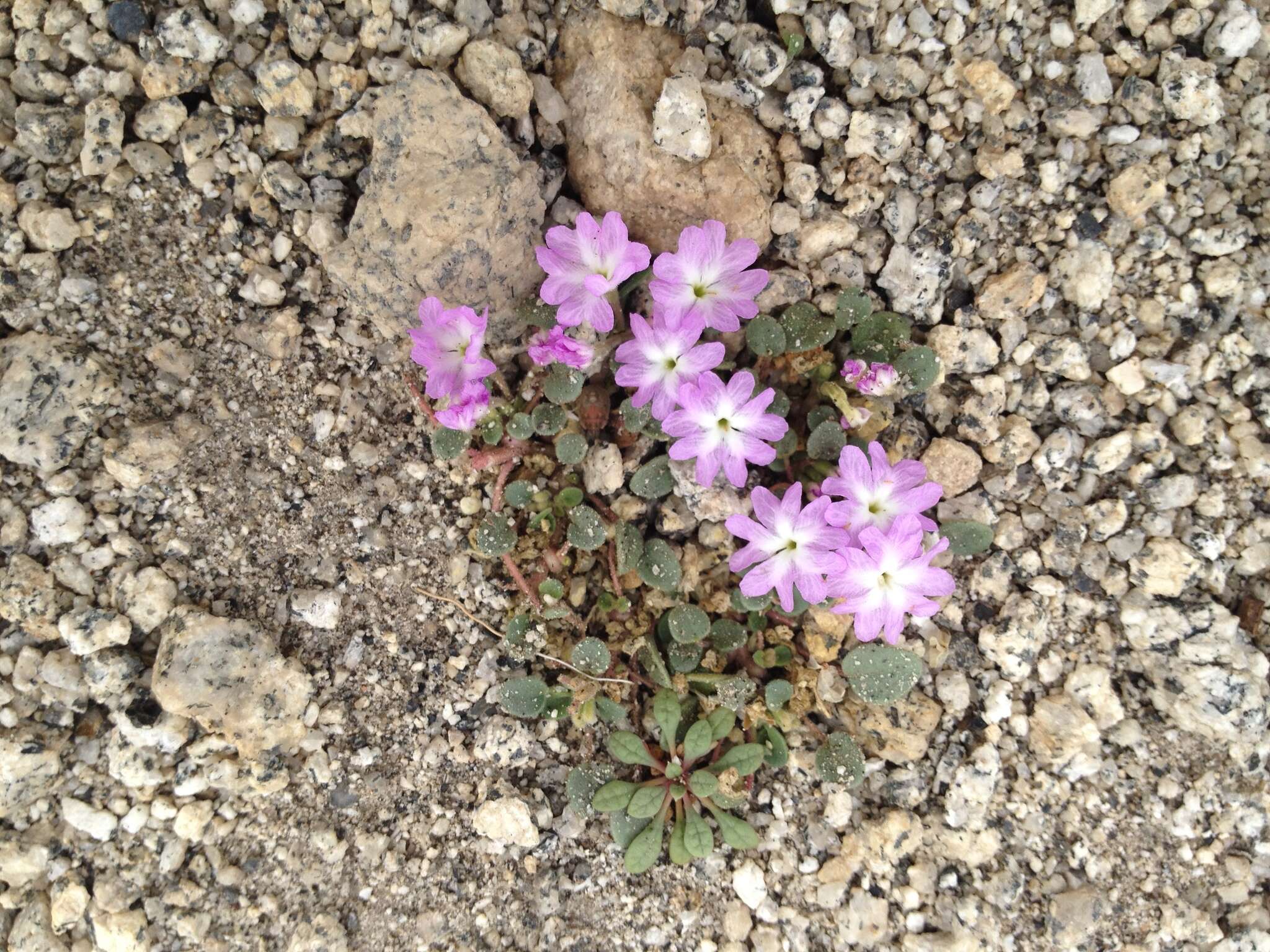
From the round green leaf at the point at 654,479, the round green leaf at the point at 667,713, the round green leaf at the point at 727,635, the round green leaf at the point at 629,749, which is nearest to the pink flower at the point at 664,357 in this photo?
the round green leaf at the point at 654,479

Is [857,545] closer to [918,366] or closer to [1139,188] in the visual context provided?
[918,366]

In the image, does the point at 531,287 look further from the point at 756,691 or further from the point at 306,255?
the point at 756,691

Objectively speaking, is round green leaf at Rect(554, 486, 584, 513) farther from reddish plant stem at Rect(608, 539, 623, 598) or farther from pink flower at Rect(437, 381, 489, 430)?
pink flower at Rect(437, 381, 489, 430)

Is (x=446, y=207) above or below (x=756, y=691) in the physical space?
above

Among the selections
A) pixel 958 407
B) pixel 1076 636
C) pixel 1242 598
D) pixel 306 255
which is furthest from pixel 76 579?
pixel 1242 598

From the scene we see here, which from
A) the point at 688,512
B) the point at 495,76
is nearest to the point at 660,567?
the point at 688,512

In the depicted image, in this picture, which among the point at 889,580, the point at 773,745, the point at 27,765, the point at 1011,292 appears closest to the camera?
the point at 889,580

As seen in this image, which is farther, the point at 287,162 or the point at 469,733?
the point at 469,733

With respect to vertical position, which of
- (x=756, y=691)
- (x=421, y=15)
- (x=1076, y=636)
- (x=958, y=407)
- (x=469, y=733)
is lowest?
(x=469, y=733)
